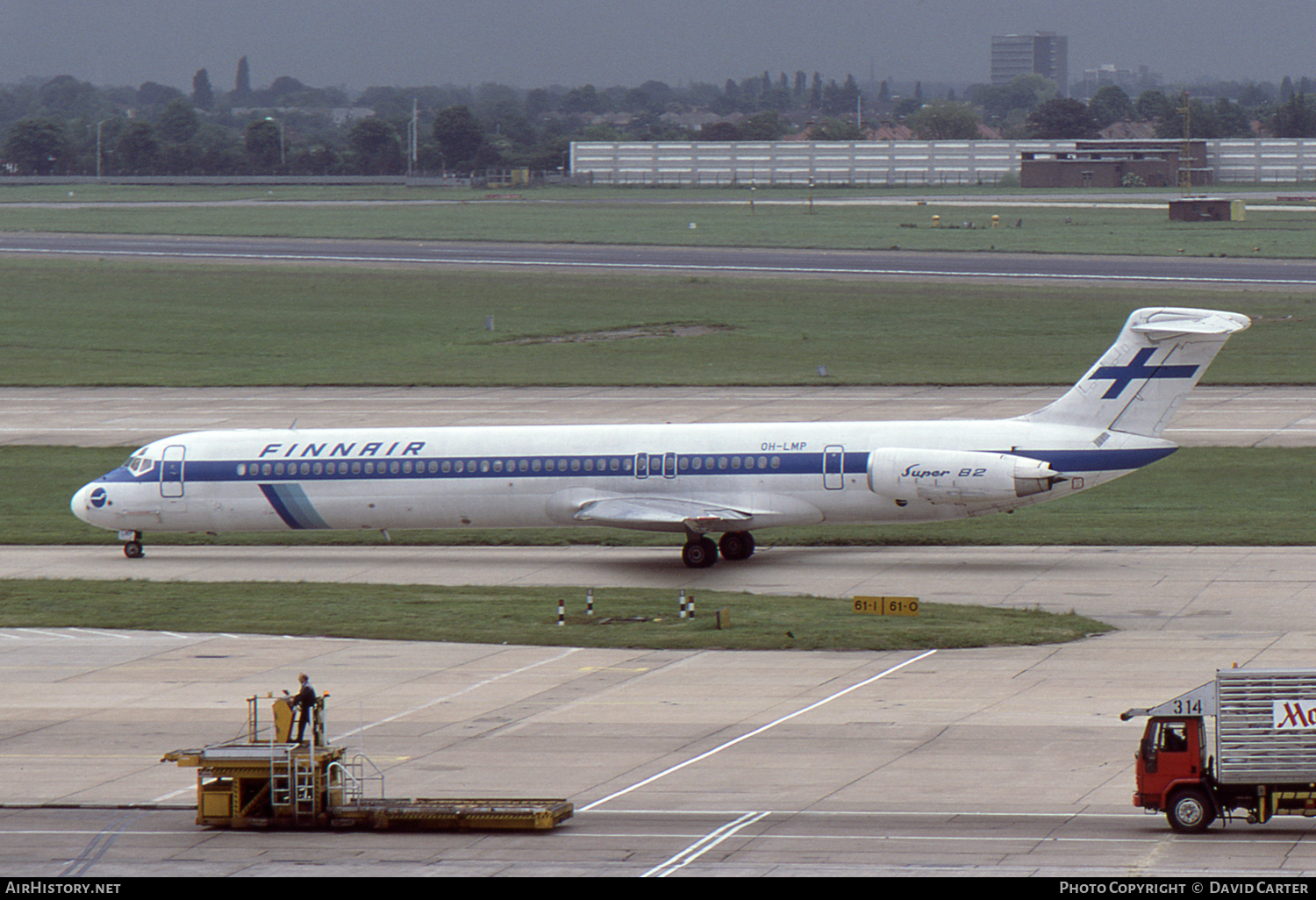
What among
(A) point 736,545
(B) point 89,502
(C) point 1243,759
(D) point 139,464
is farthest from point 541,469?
(C) point 1243,759

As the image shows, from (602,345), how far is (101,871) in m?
66.9

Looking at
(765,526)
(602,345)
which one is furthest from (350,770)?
(602,345)

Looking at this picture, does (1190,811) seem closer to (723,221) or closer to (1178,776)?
(1178,776)

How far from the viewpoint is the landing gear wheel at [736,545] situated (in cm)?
4412

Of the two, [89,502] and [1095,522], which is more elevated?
[89,502]

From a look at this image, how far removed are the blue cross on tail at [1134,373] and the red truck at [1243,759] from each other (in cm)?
2065

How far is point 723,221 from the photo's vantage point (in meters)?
152

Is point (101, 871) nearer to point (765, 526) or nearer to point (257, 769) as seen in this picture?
point (257, 769)

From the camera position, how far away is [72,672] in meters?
32.8

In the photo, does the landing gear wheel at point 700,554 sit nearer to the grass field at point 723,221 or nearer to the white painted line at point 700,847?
the white painted line at point 700,847

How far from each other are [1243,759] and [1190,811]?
36.3 inches

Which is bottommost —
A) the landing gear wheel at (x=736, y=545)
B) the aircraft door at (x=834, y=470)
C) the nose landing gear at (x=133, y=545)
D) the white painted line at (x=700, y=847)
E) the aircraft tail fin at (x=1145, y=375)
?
the nose landing gear at (x=133, y=545)

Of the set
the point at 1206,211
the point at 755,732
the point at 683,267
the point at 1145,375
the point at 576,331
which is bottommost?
the point at 755,732

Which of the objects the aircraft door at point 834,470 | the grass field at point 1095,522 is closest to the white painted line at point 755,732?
the aircraft door at point 834,470
